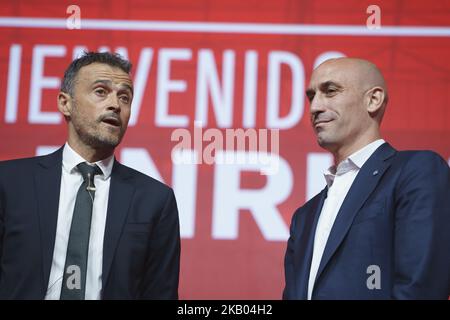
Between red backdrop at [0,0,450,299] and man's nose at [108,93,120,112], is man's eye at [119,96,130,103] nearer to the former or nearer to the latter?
man's nose at [108,93,120,112]

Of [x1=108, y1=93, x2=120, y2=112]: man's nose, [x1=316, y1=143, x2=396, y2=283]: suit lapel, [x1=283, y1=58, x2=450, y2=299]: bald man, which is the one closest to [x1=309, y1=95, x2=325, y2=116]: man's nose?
[x1=283, y1=58, x2=450, y2=299]: bald man

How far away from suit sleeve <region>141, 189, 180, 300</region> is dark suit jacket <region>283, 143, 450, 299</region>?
421 mm

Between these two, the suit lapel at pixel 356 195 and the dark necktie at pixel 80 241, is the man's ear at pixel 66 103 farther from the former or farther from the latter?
the suit lapel at pixel 356 195

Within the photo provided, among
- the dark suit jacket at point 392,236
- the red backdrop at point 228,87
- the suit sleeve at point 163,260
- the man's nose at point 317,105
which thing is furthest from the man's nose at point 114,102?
the red backdrop at point 228,87

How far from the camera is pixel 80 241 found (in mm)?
2398

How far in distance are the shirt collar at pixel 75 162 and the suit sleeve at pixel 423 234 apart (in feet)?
3.27

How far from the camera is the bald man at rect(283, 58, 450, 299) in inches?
85.7

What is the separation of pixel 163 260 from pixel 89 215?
297 mm

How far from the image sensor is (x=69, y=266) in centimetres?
235

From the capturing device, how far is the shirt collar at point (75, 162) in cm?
257

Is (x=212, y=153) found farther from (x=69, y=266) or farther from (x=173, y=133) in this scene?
(x=69, y=266)
